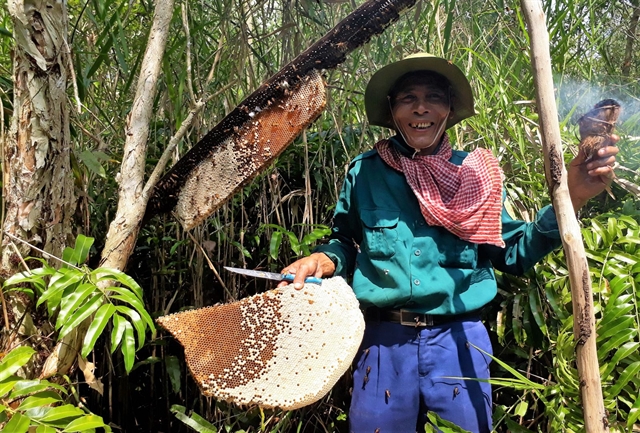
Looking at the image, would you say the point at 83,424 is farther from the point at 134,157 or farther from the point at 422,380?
the point at 422,380

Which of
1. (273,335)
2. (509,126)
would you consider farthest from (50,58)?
(509,126)

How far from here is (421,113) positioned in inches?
66.8

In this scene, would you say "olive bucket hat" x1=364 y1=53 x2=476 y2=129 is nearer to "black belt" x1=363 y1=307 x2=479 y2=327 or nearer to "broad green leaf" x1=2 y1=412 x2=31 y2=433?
"black belt" x1=363 y1=307 x2=479 y2=327

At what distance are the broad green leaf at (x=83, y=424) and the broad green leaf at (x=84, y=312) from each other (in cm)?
20

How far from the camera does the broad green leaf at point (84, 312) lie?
118cm

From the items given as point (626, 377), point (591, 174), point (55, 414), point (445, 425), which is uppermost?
point (591, 174)

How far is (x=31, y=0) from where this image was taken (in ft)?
4.41

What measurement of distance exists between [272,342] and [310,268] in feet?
0.84

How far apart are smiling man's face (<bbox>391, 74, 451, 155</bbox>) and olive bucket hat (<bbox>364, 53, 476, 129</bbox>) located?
6cm

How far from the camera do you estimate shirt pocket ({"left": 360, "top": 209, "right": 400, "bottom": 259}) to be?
5.47ft

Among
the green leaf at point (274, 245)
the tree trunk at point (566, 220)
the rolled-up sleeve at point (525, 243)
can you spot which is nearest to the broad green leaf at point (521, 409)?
the rolled-up sleeve at point (525, 243)

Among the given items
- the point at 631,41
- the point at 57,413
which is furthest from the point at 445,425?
the point at 631,41

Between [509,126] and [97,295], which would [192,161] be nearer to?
[97,295]

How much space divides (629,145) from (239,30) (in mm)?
1773
